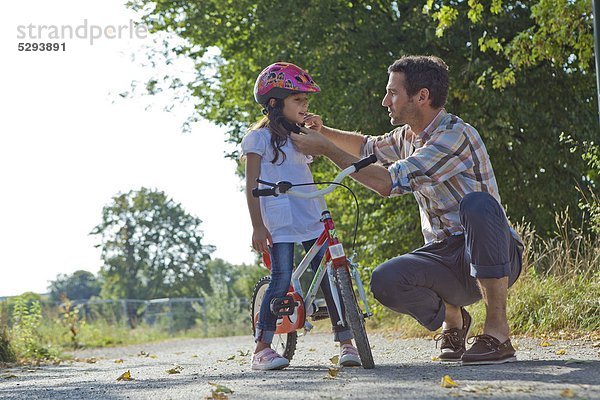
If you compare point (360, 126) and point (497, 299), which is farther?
point (360, 126)

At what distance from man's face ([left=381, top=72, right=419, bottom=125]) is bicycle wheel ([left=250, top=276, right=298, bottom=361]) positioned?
1346 millimetres

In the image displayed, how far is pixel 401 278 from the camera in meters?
5.88

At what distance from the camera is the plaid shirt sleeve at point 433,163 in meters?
5.64

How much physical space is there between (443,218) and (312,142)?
93 cm

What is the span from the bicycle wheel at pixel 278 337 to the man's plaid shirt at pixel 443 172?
1156mm

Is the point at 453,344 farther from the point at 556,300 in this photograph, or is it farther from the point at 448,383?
the point at 556,300

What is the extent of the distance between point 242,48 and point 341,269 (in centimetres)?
1479

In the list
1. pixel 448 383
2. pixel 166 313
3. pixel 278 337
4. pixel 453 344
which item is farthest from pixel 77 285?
pixel 448 383

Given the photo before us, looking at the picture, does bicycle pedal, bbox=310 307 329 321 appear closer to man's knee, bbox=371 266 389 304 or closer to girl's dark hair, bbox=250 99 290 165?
man's knee, bbox=371 266 389 304

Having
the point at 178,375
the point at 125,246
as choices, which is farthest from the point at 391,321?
the point at 125,246

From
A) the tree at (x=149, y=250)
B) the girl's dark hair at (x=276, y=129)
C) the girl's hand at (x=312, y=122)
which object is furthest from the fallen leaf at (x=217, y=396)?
the tree at (x=149, y=250)

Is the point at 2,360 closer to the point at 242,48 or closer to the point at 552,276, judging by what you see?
the point at 552,276

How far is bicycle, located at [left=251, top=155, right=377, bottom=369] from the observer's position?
545cm

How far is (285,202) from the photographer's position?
6023mm
